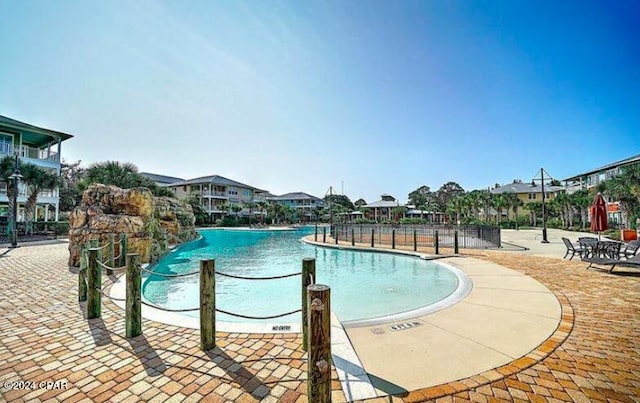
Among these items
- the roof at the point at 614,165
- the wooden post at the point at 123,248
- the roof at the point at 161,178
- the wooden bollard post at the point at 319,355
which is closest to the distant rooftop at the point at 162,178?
the roof at the point at 161,178

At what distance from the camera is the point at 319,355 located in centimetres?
217

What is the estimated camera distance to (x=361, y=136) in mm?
19297

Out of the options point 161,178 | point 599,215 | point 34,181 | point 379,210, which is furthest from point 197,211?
point 599,215

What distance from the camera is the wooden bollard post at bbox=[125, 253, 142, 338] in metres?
3.83

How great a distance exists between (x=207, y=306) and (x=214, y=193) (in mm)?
51006

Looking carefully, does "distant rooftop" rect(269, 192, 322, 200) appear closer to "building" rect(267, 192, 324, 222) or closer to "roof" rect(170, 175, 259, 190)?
"building" rect(267, 192, 324, 222)

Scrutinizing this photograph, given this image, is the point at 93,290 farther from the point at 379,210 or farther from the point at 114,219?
the point at 379,210

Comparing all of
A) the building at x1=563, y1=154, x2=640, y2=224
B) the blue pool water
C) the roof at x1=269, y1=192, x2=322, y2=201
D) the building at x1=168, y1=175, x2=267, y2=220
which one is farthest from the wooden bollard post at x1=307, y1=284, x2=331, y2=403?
the roof at x1=269, y1=192, x2=322, y2=201

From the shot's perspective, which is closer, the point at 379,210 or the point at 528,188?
the point at 528,188

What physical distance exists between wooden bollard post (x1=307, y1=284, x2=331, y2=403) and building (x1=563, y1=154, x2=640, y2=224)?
3893 centimetres

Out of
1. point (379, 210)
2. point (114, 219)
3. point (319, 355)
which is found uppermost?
point (379, 210)

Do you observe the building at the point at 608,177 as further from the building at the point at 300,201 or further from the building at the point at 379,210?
the building at the point at 300,201

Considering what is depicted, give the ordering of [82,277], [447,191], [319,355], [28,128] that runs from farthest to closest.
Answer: [447,191] < [28,128] < [82,277] < [319,355]

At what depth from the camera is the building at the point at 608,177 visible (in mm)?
30281
